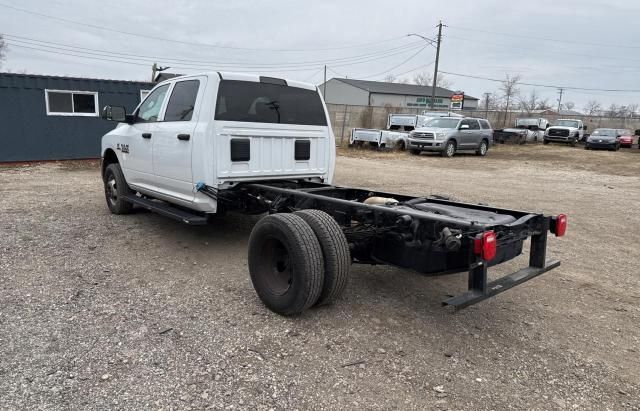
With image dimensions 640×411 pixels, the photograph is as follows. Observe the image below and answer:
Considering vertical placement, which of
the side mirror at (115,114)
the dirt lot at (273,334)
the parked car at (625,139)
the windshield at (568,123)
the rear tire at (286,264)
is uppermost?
the windshield at (568,123)

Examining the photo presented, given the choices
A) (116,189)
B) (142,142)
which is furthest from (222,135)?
(116,189)

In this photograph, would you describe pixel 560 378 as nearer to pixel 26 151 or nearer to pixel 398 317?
pixel 398 317

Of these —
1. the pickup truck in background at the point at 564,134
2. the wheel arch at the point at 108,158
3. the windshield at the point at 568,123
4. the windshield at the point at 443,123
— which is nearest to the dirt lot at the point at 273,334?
the wheel arch at the point at 108,158

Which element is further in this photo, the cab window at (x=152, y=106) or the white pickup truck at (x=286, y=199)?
the cab window at (x=152, y=106)

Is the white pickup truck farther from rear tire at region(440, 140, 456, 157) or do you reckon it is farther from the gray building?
the gray building

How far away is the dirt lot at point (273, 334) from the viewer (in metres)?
2.90

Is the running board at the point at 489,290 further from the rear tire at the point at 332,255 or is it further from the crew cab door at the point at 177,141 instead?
the crew cab door at the point at 177,141

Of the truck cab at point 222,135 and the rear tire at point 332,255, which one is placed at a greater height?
the truck cab at point 222,135

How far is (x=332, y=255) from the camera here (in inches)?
145

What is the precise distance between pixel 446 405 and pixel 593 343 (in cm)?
157

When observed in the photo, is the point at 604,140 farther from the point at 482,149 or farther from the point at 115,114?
the point at 115,114

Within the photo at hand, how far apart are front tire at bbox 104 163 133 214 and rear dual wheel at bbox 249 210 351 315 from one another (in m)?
3.81

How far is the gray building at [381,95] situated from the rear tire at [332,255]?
63.5 metres

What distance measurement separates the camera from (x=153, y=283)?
4.63m
